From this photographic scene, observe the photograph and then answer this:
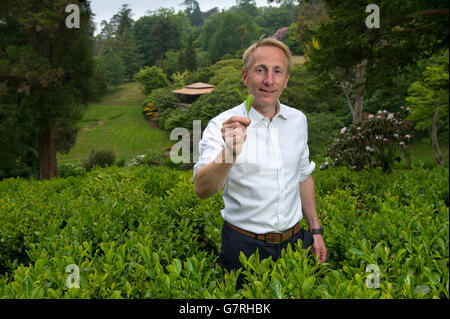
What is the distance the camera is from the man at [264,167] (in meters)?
2.07

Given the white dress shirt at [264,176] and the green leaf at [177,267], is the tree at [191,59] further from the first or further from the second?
the green leaf at [177,267]

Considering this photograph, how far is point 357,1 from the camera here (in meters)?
5.82

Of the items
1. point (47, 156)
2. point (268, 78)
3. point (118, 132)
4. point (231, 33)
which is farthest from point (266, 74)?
point (231, 33)

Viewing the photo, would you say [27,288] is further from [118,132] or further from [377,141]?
[118,132]

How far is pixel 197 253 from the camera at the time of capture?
308 centimetres

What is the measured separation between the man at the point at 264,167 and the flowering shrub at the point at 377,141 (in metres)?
6.48

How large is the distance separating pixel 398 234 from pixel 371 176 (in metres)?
3.49

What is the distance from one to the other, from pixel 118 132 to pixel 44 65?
760 inches
